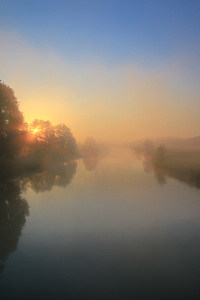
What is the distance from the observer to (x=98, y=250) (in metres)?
9.27

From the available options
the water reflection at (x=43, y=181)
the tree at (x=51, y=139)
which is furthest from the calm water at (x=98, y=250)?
the tree at (x=51, y=139)

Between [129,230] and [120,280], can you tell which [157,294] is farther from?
[129,230]

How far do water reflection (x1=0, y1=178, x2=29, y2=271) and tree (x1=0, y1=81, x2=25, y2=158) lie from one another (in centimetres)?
1459

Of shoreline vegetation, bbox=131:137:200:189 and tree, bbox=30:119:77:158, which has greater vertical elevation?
tree, bbox=30:119:77:158

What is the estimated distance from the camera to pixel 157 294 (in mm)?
6535

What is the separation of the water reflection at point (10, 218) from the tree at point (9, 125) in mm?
14593

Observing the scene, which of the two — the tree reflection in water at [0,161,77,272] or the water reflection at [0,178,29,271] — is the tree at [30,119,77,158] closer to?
the tree reflection in water at [0,161,77,272]

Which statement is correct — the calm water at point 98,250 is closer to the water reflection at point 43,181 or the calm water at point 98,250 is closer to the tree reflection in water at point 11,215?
the tree reflection in water at point 11,215

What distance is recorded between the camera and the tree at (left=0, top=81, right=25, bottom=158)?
33875 millimetres


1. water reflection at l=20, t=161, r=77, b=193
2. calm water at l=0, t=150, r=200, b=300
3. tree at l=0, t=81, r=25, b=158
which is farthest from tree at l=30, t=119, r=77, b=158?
calm water at l=0, t=150, r=200, b=300

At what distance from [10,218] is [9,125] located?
27847 millimetres

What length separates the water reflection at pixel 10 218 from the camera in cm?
927

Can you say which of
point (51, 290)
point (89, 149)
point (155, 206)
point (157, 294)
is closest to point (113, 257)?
point (157, 294)

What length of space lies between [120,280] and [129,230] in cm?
472
